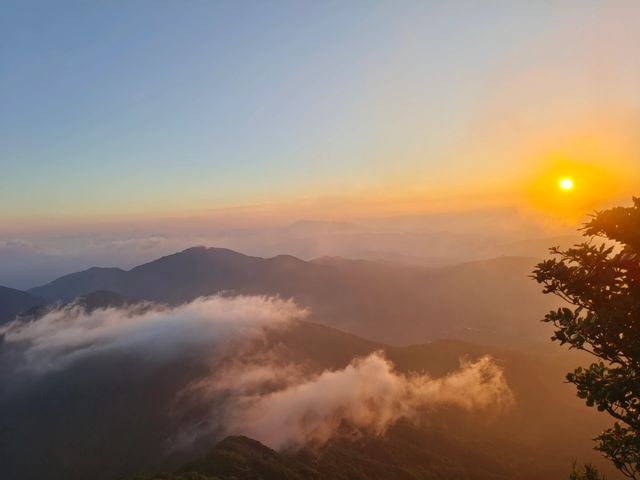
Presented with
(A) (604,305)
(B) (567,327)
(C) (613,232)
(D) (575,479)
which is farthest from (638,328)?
(D) (575,479)

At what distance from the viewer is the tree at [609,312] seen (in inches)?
599

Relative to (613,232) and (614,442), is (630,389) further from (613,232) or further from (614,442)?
(613,232)

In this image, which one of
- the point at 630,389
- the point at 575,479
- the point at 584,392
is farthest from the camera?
the point at 575,479

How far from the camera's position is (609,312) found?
1534 cm

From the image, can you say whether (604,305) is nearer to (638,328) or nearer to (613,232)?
(638,328)

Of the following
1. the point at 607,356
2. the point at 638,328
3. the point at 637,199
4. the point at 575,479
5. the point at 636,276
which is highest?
the point at 637,199

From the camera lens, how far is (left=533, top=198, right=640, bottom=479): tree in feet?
49.9

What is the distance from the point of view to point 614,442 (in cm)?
1730

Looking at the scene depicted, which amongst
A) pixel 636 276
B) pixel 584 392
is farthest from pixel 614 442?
pixel 636 276

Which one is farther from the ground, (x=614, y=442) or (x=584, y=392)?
(x=584, y=392)

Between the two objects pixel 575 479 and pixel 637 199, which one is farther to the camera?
pixel 575 479

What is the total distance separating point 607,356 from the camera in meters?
16.1

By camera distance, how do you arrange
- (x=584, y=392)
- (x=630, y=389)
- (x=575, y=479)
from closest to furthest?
(x=630, y=389) < (x=584, y=392) < (x=575, y=479)

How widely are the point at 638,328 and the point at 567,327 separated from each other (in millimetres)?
2403
